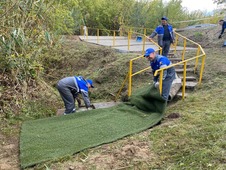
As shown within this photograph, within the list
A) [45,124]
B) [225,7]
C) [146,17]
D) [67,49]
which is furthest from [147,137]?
[146,17]

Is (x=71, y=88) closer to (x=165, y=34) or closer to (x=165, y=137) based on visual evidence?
(x=165, y=137)

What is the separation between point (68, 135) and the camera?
4859 millimetres

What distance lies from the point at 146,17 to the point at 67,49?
10.1 m

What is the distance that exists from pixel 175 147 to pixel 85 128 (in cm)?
187

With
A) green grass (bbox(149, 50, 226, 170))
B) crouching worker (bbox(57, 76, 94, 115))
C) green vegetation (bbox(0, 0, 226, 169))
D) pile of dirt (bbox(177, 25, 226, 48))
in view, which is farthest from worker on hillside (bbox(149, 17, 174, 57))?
pile of dirt (bbox(177, 25, 226, 48))

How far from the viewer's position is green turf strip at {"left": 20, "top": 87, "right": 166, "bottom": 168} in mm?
4309

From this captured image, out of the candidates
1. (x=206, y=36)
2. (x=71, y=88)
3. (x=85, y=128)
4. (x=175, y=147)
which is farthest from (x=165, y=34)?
(x=206, y=36)

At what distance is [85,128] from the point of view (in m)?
5.12

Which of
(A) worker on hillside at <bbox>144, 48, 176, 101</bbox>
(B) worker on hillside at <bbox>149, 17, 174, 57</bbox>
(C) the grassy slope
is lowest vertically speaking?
(C) the grassy slope

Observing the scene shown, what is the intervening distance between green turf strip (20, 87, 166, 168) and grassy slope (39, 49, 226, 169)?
27cm

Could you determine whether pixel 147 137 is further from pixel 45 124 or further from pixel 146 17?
pixel 146 17

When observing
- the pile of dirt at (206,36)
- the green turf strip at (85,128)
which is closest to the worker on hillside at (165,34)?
the green turf strip at (85,128)

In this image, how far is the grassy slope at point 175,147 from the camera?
359cm

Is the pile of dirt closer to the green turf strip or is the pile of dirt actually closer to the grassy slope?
the green turf strip
